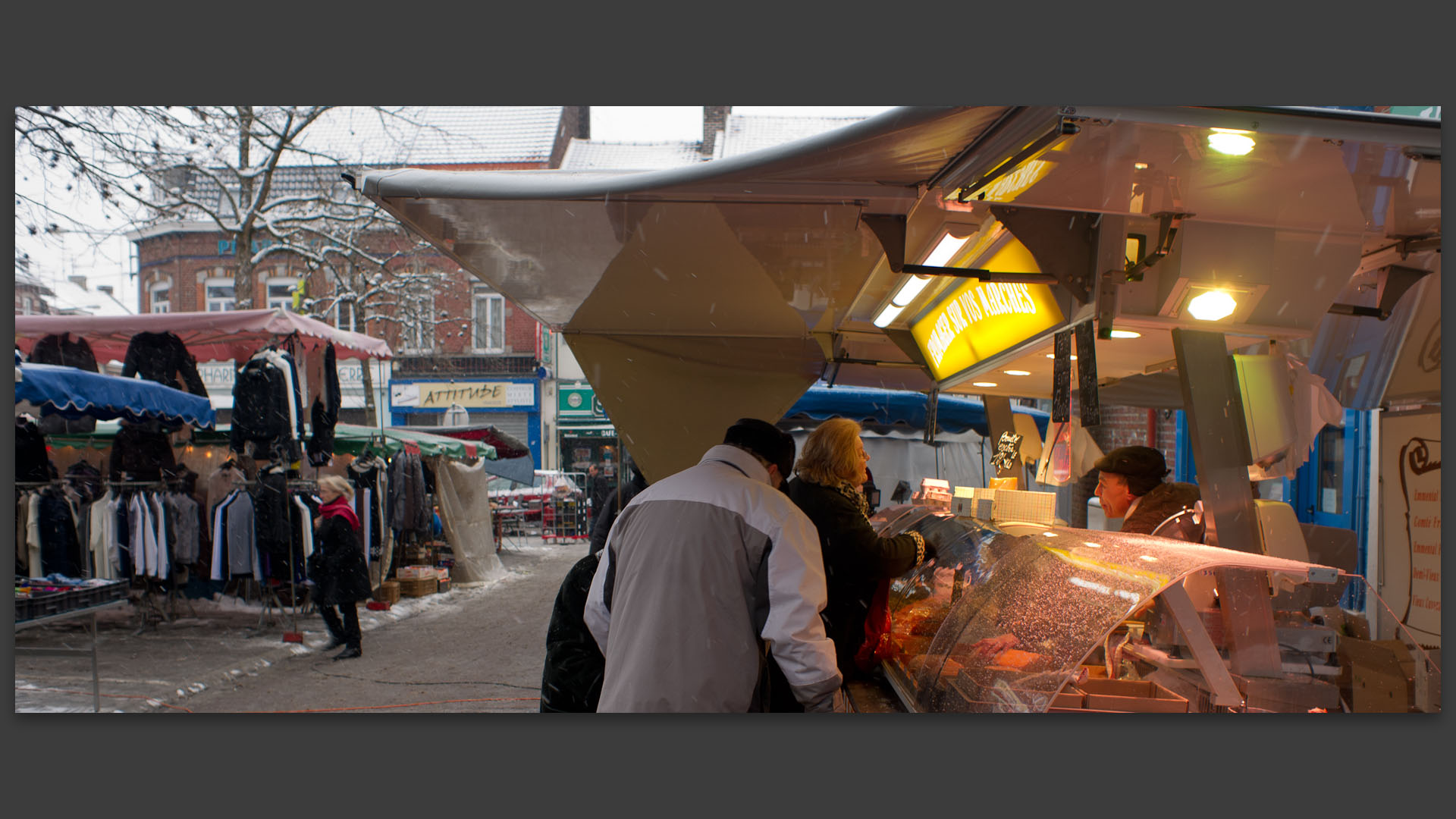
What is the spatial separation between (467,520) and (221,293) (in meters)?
4.57

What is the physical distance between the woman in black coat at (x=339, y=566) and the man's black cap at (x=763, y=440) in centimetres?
568

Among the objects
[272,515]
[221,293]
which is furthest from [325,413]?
[221,293]

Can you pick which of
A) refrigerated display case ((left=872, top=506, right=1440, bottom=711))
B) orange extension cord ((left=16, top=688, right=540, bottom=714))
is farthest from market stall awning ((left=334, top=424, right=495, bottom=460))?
refrigerated display case ((left=872, top=506, right=1440, bottom=711))

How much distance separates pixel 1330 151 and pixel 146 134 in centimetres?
685

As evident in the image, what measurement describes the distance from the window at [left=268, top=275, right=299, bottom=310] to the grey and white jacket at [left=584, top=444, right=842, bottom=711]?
1250 centimetres

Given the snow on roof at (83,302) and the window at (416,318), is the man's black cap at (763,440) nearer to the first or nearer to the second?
the snow on roof at (83,302)

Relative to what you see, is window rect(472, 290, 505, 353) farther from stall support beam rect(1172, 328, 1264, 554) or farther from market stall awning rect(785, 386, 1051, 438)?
stall support beam rect(1172, 328, 1264, 554)

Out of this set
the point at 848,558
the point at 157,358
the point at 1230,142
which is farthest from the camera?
the point at 157,358

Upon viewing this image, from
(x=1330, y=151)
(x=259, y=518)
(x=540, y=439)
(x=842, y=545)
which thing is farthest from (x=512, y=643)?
(x=540, y=439)

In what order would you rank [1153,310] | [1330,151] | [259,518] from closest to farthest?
[1330,151]
[1153,310]
[259,518]

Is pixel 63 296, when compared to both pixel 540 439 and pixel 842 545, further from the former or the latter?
pixel 540 439

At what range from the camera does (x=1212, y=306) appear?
9.79ft

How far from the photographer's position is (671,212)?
2861 mm

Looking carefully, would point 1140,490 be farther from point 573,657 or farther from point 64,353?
point 64,353
